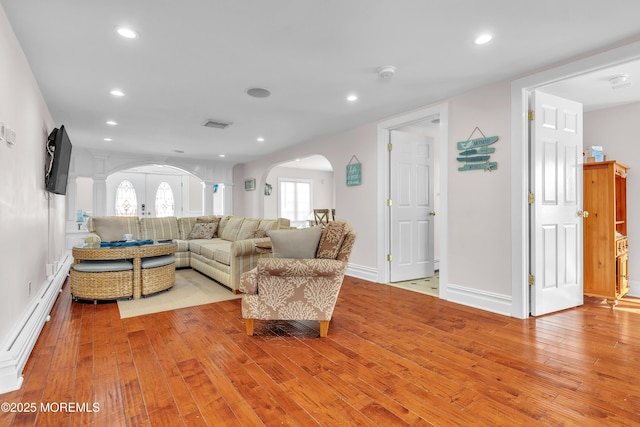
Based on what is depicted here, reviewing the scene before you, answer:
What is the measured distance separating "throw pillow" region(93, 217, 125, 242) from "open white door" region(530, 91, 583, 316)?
18.7ft

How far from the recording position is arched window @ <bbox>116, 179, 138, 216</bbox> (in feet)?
28.9

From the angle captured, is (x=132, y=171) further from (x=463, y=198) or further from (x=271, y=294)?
(x=463, y=198)

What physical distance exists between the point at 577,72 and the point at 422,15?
1590mm

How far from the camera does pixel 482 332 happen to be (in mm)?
2686

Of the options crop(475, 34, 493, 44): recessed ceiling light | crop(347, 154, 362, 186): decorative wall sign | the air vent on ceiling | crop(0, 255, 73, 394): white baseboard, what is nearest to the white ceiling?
crop(475, 34, 493, 44): recessed ceiling light

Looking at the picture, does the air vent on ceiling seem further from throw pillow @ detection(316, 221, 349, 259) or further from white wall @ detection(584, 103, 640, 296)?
white wall @ detection(584, 103, 640, 296)

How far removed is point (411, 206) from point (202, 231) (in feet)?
12.7

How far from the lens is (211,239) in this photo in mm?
6016

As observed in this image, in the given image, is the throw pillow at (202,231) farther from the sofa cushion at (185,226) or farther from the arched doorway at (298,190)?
the arched doorway at (298,190)

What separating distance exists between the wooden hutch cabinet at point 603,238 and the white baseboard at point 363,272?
2.45 meters

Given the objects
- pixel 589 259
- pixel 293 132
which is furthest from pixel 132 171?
pixel 589 259

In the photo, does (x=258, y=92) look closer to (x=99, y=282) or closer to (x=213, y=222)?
(x=99, y=282)

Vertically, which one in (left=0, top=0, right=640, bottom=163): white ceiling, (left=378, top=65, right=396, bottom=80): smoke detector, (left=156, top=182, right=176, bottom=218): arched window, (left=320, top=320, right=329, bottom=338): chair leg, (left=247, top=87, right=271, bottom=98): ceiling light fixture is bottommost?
(left=320, top=320, right=329, bottom=338): chair leg

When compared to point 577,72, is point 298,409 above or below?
below
